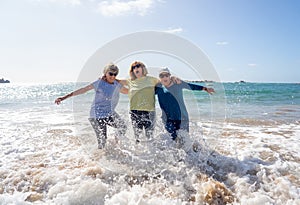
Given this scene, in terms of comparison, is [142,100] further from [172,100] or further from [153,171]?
[153,171]

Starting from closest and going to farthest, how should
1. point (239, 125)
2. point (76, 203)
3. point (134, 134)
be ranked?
point (76, 203)
point (134, 134)
point (239, 125)

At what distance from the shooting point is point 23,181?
4055mm

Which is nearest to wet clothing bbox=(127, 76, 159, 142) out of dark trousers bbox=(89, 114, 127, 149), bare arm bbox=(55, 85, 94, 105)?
dark trousers bbox=(89, 114, 127, 149)

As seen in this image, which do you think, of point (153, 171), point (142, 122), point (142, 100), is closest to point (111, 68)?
point (142, 100)

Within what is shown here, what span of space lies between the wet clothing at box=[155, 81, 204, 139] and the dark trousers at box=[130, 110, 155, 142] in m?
0.32

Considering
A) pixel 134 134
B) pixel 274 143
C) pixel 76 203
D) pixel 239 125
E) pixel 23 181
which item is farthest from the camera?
pixel 239 125

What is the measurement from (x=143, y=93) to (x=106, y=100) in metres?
0.80

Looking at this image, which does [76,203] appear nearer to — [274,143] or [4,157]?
[4,157]

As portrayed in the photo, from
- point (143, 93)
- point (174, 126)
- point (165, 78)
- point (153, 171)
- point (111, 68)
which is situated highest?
point (111, 68)

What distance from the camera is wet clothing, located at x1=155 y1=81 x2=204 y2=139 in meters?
5.07

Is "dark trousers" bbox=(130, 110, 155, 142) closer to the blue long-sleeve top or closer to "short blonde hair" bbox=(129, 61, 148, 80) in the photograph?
the blue long-sleeve top

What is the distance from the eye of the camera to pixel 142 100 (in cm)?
500

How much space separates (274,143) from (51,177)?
5238 millimetres

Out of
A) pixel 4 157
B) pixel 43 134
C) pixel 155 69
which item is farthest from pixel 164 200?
pixel 43 134
